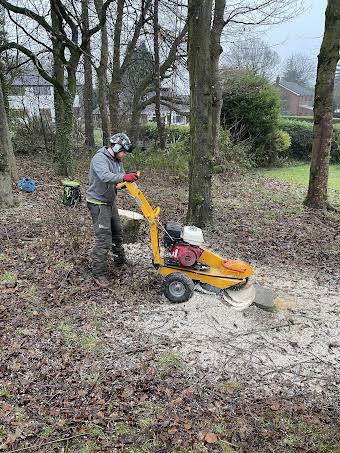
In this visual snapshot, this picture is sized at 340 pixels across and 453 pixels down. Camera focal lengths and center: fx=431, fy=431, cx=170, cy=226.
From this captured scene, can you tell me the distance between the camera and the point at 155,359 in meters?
4.12

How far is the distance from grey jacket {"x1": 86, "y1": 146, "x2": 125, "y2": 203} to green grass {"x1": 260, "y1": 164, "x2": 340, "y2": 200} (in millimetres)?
8696

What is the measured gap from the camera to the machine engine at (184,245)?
5207mm

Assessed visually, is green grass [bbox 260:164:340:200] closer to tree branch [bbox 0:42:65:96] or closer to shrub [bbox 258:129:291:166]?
shrub [bbox 258:129:291:166]

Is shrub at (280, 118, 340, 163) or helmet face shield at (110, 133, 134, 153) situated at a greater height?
helmet face shield at (110, 133, 134, 153)

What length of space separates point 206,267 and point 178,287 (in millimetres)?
450

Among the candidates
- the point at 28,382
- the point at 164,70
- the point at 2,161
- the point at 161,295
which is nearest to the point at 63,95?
the point at 2,161

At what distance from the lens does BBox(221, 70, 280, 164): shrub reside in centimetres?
1802

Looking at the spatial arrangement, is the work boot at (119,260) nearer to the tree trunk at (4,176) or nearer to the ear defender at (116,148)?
the ear defender at (116,148)

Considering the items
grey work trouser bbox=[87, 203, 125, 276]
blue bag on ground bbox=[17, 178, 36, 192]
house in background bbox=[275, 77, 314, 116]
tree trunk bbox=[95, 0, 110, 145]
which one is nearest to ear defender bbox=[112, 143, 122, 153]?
grey work trouser bbox=[87, 203, 125, 276]

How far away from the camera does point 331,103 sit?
→ 9883 mm

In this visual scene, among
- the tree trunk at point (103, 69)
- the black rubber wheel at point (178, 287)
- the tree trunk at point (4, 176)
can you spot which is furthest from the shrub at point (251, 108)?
the black rubber wheel at point (178, 287)

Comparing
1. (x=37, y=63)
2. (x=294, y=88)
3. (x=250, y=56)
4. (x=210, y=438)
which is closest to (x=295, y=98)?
(x=294, y=88)

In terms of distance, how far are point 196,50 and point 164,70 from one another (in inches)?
423

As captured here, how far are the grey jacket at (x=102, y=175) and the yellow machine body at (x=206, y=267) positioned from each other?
16cm
